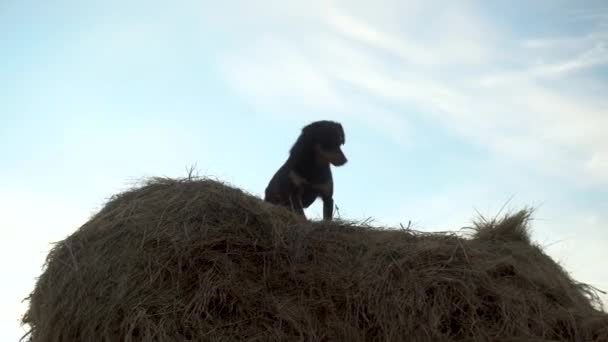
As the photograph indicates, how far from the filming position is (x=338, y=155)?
7824mm

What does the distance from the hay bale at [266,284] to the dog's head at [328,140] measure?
9.23 ft

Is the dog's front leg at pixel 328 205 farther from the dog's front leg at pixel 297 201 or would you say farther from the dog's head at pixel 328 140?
the dog's head at pixel 328 140

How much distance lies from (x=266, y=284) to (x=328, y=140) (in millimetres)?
3623

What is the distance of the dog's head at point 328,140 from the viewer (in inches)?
309

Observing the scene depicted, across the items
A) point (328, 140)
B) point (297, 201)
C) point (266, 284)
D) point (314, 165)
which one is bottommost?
point (266, 284)

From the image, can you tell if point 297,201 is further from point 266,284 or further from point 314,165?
point 266,284

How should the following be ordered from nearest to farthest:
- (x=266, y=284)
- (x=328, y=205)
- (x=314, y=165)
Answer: (x=266, y=284) < (x=314, y=165) < (x=328, y=205)

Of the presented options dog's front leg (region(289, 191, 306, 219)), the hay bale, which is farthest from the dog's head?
the hay bale

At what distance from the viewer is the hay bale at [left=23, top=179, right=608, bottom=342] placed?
4.19 m

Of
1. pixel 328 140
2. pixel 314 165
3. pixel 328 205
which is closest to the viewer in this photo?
pixel 328 140

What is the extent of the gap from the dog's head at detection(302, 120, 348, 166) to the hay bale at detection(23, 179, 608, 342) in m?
2.81

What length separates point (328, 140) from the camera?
7891mm

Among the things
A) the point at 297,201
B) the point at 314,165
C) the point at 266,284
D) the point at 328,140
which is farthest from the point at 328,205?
the point at 266,284

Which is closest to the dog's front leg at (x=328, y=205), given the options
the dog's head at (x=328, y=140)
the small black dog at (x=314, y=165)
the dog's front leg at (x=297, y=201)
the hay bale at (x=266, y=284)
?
the small black dog at (x=314, y=165)
